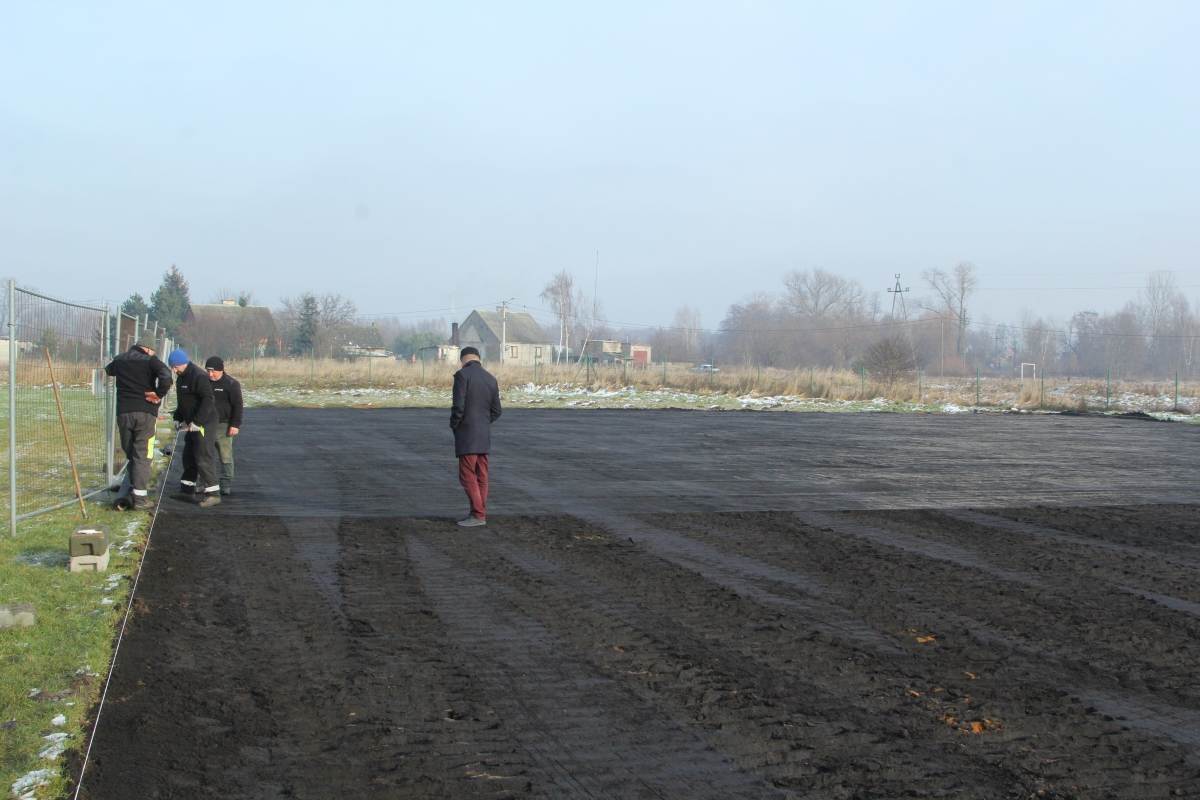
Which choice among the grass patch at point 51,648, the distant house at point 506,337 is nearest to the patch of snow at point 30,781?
the grass patch at point 51,648

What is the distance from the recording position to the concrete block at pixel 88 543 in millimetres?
6938

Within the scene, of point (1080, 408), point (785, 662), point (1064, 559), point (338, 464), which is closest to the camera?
point (785, 662)

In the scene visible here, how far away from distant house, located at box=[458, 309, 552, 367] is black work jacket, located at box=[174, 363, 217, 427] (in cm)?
7461

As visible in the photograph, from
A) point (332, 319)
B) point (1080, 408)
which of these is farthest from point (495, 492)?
point (332, 319)

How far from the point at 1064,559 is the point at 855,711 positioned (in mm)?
4611

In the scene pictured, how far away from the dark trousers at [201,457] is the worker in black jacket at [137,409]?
473 mm

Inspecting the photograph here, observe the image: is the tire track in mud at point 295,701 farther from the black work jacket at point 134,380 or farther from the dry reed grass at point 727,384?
the dry reed grass at point 727,384

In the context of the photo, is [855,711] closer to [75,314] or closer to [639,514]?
[639,514]

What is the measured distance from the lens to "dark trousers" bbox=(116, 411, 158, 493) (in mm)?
9828

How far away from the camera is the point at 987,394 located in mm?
45562

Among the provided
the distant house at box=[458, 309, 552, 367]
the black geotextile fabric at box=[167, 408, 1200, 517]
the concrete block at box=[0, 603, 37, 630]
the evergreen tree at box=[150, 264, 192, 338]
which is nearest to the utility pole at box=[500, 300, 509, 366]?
the distant house at box=[458, 309, 552, 367]

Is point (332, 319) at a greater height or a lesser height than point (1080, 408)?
greater

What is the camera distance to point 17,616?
5625 millimetres

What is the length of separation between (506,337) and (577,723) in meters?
86.8
